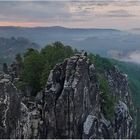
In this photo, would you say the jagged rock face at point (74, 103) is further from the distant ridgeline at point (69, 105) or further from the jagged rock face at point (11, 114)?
the jagged rock face at point (11, 114)

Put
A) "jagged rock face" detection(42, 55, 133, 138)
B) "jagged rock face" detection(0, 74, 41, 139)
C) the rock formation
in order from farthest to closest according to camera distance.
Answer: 1. "jagged rock face" detection(42, 55, 133, 138)
2. the rock formation
3. "jagged rock face" detection(0, 74, 41, 139)

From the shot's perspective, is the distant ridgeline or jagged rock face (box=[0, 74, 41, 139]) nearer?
jagged rock face (box=[0, 74, 41, 139])

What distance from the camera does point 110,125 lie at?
67.2 meters

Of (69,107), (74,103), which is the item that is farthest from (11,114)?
(74,103)

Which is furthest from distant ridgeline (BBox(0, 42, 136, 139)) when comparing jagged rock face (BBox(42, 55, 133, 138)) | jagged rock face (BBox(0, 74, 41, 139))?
jagged rock face (BBox(0, 74, 41, 139))

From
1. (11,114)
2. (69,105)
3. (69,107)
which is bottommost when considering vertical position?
(11,114)

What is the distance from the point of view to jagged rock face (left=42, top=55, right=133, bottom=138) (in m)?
58.7

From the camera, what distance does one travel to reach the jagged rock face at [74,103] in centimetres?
5872

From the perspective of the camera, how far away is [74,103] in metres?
59.3

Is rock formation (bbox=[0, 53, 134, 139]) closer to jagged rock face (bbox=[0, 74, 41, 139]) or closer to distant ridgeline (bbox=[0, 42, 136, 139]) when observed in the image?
distant ridgeline (bbox=[0, 42, 136, 139])

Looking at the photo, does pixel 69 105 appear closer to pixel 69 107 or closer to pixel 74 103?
pixel 69 107

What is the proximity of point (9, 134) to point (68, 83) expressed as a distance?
620 inches

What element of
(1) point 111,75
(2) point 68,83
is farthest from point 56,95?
(1) point 111,75

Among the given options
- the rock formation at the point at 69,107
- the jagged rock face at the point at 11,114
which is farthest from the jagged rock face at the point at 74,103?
the jagged rock face at the point at 11,114
